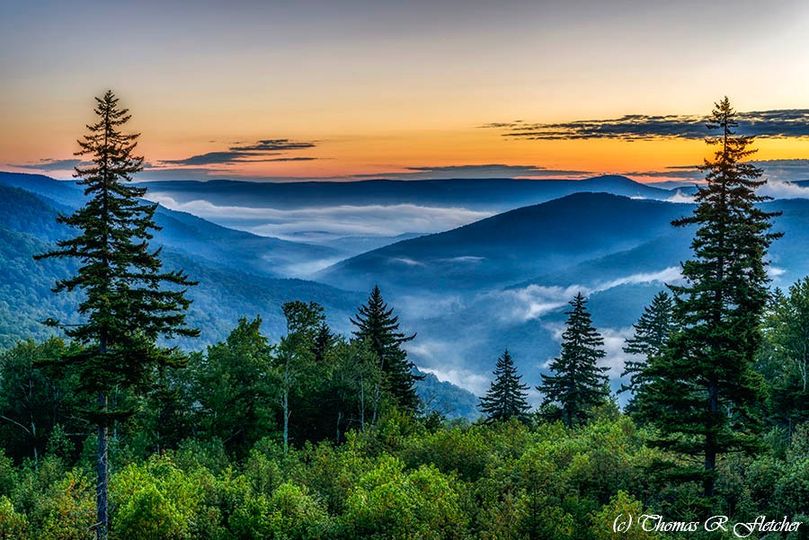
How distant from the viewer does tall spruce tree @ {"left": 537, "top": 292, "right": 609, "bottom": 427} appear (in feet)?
189

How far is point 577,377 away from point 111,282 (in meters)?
43.4

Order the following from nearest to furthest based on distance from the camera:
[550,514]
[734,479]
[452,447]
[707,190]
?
[550,514] → [707,190] → [734,479] → [452,447]

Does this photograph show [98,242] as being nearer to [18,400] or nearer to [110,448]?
[110,448]

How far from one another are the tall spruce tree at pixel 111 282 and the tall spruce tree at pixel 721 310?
18.5 metres

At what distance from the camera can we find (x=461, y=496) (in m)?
26.6

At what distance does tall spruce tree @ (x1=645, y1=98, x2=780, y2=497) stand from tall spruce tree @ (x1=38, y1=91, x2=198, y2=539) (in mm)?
18549

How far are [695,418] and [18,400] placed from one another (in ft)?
141

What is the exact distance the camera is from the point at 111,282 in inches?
914

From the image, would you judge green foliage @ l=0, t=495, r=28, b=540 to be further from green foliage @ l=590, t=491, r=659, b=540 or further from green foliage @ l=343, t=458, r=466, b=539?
green foliage @ l=590, t=491, r=659, b=540

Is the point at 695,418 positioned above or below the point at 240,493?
above

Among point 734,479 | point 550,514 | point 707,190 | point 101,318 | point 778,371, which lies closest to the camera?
point 101,318

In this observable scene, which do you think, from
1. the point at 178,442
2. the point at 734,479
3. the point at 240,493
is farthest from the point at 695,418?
the point at 178,442

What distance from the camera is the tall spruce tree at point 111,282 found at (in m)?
22.7

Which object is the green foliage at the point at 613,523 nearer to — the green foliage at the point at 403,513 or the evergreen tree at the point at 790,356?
the green foliage at the point at 403,513
